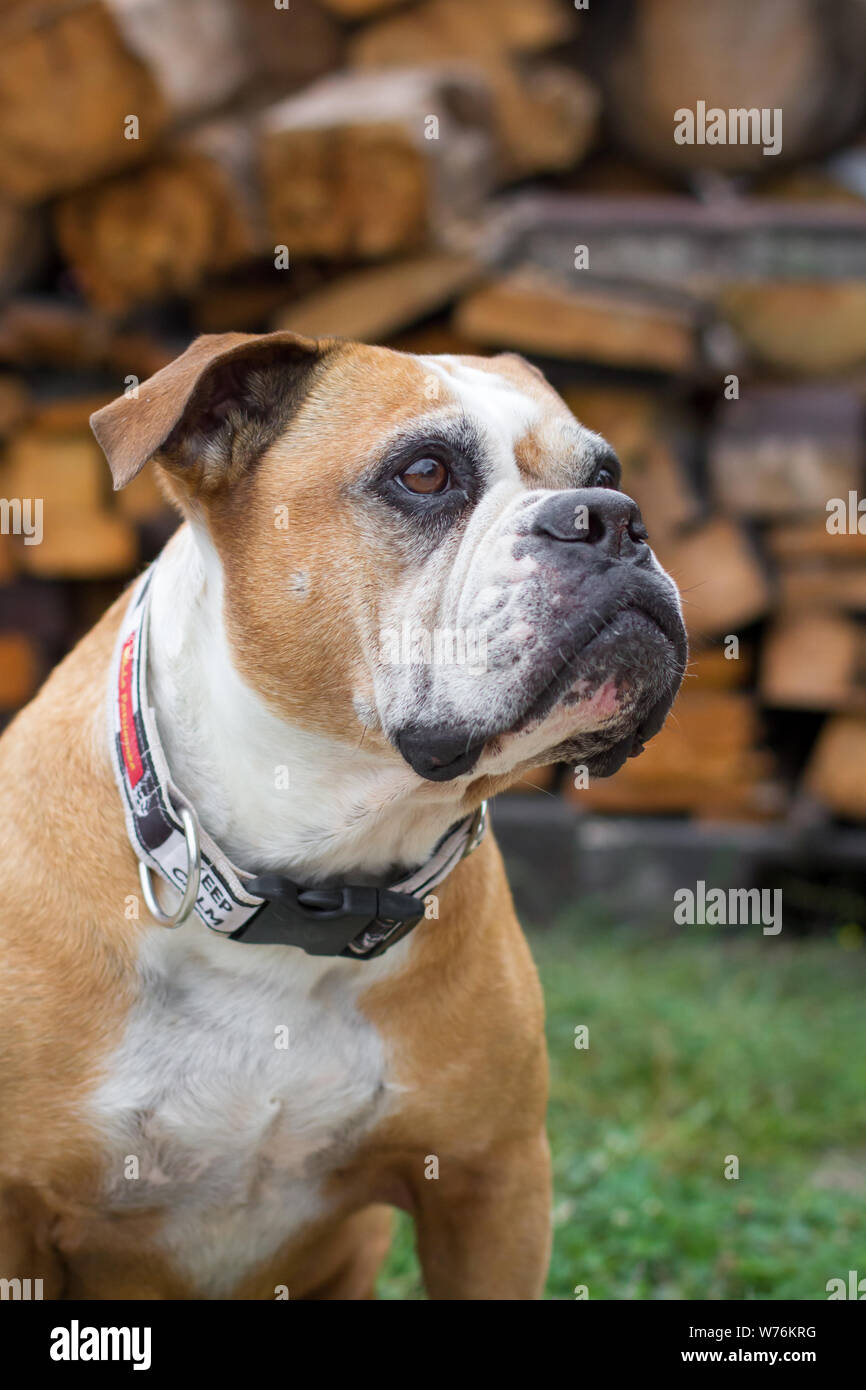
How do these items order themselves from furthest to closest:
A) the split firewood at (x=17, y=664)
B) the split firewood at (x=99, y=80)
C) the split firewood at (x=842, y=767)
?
the split firewood at (x=17, y=664)
the split firewood at (x=842, y=767)
the split firewood at (x=99, y=80)

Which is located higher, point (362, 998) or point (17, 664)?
point (17, 664)

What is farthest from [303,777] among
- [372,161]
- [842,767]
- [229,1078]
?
[842,767]

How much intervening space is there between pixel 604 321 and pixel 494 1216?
2861 mm

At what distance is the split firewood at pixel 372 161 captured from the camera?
3.89 meters

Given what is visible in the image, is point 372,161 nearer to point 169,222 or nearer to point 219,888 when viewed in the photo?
point 169,222

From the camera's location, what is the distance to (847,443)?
4547mm

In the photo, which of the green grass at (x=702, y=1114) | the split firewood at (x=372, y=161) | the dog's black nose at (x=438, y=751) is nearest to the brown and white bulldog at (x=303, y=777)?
the dog's black nose at (x=438, y=751)

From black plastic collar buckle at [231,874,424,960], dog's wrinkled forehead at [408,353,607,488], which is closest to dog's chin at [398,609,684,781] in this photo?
black plastic collar buckle at [231,874,424,960]

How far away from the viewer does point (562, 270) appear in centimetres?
452

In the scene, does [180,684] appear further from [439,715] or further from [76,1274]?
[76,1274]

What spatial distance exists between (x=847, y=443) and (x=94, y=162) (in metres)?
2.38

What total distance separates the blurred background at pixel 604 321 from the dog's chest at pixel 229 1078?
148 cm

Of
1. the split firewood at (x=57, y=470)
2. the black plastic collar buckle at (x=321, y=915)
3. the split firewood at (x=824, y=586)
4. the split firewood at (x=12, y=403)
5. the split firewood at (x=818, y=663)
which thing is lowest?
the black plastic collar buckle at (x=321, y=915)

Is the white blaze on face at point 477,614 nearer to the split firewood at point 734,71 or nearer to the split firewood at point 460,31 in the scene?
the split firewood at point 460,31
